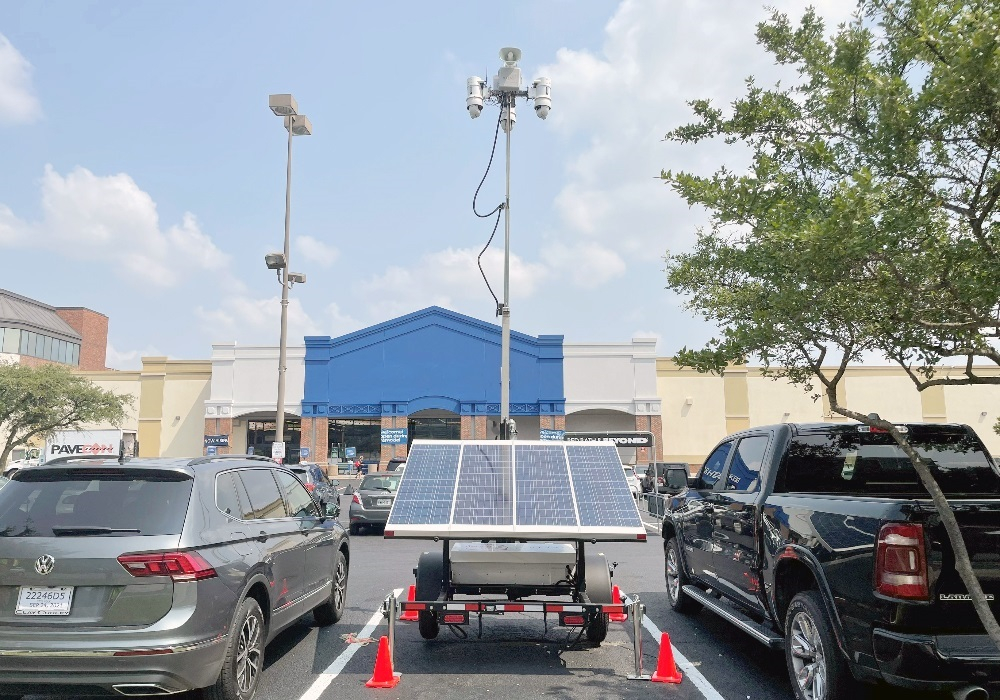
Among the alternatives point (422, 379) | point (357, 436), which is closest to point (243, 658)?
point (422, 379)

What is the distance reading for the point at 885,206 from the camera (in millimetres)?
5164

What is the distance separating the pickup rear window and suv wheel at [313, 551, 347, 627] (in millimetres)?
4609

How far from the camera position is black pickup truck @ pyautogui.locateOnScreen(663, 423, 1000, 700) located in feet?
15.1

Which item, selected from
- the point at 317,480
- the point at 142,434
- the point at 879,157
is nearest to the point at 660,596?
the point at 879,157

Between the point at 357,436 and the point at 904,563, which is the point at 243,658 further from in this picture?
the point at 357,436

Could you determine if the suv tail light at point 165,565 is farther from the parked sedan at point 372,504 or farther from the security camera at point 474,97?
the security camera at point 474,97

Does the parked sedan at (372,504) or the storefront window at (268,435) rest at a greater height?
the storefront window at (268,435)

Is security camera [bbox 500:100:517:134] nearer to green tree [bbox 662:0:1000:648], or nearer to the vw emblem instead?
green tree [bbox 662:0:1000:648]

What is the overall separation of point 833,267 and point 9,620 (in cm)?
551

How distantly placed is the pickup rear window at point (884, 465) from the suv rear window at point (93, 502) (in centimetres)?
457

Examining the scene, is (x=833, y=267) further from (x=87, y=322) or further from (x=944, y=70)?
(x=87, y=322)

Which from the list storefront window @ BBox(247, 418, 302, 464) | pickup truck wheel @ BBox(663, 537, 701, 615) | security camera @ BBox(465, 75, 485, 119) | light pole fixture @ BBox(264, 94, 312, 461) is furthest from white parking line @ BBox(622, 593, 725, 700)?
storefront window @ BBox(247, 418, 302, 464)

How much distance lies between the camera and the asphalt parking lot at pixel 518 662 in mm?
6148

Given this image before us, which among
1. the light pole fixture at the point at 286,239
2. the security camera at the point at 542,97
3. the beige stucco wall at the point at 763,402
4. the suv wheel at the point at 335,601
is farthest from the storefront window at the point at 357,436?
the suv wheel at the point at 335,601
